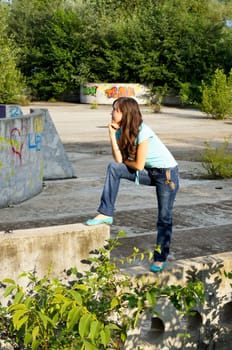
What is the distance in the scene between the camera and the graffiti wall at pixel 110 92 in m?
45.5

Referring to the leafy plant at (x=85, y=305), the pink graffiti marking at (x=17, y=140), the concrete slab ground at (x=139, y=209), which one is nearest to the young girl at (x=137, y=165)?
the leafy plant at (x=85, y=305)

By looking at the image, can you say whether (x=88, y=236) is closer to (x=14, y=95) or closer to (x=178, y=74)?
(x=14, y=95)

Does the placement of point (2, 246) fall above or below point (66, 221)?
above

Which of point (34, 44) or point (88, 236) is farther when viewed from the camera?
point (34, 44)

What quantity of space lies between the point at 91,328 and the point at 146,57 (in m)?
42.4

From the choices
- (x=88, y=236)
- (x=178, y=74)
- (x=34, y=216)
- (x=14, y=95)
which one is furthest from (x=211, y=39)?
(x=88, y=236)

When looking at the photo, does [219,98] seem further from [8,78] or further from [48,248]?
[48,248]

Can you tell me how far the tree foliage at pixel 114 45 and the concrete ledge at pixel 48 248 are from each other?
38.1 metres

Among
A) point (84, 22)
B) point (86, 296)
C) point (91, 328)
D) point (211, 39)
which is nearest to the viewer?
point (91, 328)

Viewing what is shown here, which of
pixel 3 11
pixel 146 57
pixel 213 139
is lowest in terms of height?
pixel 213 139

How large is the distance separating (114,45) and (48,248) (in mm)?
43486

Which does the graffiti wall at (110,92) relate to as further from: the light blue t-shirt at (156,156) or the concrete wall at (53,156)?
the light blue t-shirt at (156,156)

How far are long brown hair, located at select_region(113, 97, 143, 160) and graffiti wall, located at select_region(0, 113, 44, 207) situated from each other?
4.92 m

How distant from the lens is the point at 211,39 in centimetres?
4309
